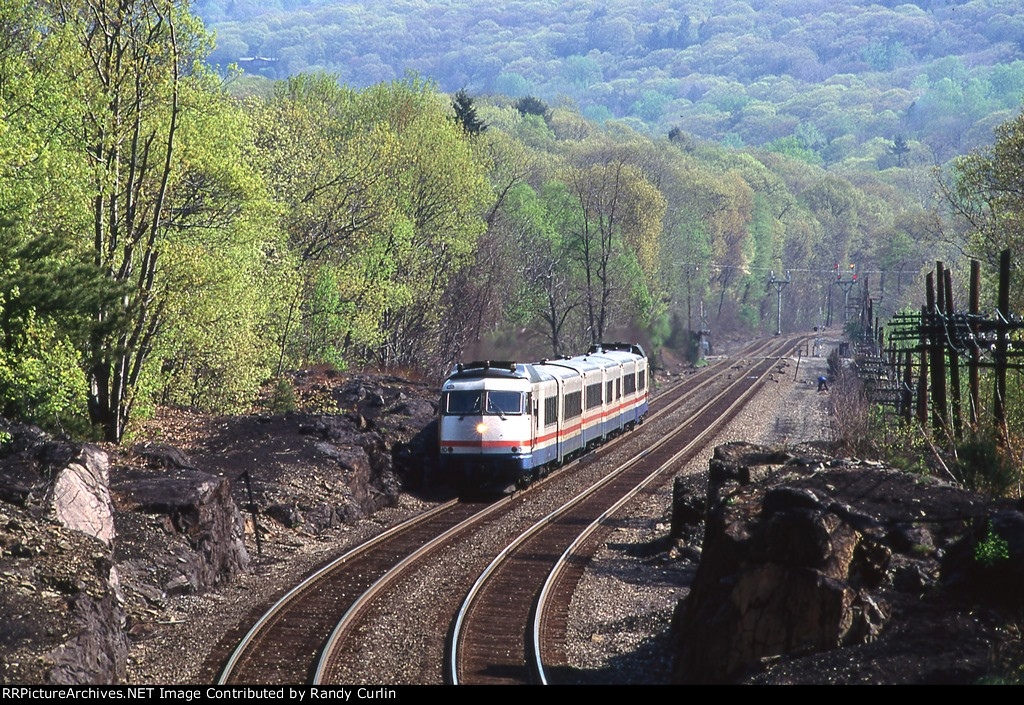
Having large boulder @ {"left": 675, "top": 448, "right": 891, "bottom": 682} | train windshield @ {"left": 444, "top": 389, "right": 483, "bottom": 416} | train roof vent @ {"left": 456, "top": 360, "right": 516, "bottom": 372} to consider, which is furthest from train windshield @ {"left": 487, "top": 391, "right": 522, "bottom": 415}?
large boulder @ {"left": 675, "top": 448, "right": 891, "bottom": 682}

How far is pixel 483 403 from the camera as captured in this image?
90.3 feet

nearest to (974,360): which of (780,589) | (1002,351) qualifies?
(1002,351)

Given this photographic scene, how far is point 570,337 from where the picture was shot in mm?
70750

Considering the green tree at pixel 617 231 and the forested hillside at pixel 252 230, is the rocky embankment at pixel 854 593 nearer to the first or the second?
the forested hillside at pixel 252 230

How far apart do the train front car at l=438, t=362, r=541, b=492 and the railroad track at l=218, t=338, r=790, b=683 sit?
0.93m

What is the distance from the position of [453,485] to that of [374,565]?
33.0ft

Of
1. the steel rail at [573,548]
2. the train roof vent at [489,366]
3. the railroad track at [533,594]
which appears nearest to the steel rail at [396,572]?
the railroad track at [533,594]

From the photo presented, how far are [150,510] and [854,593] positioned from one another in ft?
41.1

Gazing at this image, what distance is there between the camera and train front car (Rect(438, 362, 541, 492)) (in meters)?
27.3

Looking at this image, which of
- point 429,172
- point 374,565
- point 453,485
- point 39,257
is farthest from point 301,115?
point 374,565

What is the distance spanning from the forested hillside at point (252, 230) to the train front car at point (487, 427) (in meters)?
6.16

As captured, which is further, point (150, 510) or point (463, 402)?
point (463, 402)

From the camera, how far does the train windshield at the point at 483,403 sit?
90.1ft

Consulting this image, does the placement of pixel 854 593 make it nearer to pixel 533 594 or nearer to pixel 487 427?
pixel 533 594
